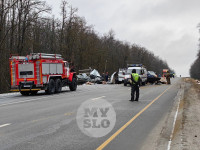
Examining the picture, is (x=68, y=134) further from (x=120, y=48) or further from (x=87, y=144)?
(x=120, y=48)

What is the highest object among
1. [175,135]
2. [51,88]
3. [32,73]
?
[32,73]

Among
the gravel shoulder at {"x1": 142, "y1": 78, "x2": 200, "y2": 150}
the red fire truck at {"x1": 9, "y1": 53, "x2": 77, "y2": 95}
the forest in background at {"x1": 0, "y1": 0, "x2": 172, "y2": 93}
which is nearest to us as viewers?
the gravel shoulder at {"x1": 142, "y1": 78, "x2": 200, "y2": 150}

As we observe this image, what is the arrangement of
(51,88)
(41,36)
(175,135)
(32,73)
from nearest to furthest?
(175,135) < (32,73) < (51,88) < (41,36)

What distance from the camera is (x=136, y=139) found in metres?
6.86

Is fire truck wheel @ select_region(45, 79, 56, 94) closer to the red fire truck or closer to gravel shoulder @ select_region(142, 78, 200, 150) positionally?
the red fire truck

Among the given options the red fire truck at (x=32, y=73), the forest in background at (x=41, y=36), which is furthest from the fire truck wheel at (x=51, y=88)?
the forest in background at (x=41, y=36)

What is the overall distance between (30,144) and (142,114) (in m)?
5.54

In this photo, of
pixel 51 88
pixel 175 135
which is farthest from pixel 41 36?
pixel 175 135

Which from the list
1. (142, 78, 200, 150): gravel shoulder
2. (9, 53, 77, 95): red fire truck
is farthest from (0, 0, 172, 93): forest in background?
(142, 78, 200, 150): gravel shoulder

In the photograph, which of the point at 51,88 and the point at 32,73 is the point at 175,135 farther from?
the point at 51,88

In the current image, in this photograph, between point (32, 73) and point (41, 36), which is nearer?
point (32, 73)

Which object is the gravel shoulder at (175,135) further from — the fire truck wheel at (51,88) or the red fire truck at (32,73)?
the fire truck wheel at (51,88)

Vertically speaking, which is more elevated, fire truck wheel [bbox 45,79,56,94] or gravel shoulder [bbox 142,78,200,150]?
fire truck wheel [bbox 45,79,56,94]

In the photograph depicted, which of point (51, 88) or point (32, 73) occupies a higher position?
point (32, 73)
